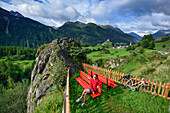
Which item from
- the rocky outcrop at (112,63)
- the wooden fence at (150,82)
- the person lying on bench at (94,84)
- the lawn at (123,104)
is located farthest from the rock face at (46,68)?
the rocky outcrop at (112,63)

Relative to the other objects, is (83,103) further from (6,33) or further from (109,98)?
(6,33)

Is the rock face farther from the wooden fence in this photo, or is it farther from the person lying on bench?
the person lying on bench

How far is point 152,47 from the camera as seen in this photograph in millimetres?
45844

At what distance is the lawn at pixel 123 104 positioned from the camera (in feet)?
16.0

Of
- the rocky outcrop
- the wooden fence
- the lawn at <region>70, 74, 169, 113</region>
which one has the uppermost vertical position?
the wooden fence

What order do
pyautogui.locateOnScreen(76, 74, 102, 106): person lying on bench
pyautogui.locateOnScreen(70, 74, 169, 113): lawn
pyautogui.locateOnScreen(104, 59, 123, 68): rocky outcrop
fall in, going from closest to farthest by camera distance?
pyautogui.locateOnScreen(70, 74, 169, 113): lawn < pyautogui.locateOnScreen(76, 74, 102, 106): person lying on bench < pyautogui.locateOnScreen(104, 59, 123, 68): rocky outcrop

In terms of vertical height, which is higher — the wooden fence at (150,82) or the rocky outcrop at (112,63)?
the wooden fence at (150,82)

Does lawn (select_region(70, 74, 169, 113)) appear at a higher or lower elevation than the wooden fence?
lower

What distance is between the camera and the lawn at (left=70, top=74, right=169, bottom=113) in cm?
487

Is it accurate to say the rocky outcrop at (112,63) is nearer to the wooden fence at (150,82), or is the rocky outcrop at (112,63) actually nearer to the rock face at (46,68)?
the wooden fence at (150,82)

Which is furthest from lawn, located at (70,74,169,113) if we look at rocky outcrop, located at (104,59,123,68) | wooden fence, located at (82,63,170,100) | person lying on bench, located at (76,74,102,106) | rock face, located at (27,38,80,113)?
rocky outcrop, located at (104,59,123,68)

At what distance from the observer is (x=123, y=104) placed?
17.6 feet

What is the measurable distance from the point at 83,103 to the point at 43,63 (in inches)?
360

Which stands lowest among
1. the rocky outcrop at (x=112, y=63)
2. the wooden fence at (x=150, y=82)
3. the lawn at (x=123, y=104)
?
the rocky outcrop at (x=112, y=63)
